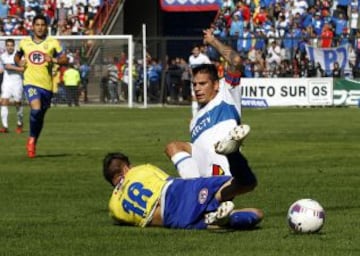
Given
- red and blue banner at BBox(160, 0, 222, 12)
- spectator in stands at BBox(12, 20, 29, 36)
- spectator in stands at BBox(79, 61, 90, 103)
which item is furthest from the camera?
red and blue banner at BBox(160, 0, 222, 12)

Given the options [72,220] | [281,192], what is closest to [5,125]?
[281,192]

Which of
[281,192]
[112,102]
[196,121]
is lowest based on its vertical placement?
[112,102]

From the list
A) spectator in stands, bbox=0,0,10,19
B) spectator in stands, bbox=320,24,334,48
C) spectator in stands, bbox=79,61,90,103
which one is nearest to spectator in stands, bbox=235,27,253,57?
spectator in stands, bbox=320,24,334,48

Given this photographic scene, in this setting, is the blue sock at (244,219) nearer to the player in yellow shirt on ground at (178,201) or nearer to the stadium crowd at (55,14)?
the player in yellow shirt on ground at (178,201)

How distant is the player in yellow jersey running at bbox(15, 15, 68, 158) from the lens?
66.1 feet

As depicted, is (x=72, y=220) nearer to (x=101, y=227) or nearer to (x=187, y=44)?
(x=101, y=227)

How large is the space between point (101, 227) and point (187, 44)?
1486 inches

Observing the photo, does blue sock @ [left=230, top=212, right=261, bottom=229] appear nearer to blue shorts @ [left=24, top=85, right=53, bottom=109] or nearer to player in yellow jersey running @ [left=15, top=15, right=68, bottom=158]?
player in yellow jersey running @ [left=15, top=15, right=68, bottom=158]

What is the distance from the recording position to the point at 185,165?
11625 millimetres

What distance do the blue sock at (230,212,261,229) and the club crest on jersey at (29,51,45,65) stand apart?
1016 cm

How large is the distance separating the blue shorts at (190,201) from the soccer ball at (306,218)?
721 mm

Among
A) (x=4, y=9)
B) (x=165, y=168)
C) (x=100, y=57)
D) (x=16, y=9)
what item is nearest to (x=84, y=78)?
(x=100, y=57)

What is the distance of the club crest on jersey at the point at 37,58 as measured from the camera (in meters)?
20.3

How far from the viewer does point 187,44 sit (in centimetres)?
4866
